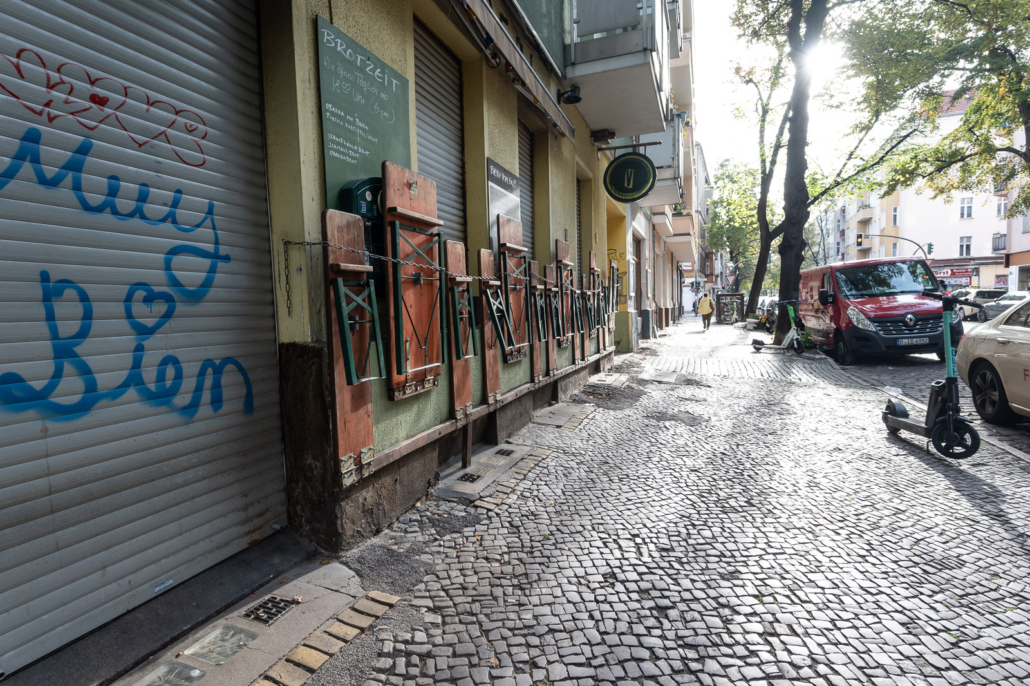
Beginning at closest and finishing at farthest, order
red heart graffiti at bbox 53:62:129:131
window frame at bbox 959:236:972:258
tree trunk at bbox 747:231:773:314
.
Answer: red heart graffiti at bbox 53:62:129:131, tree trunk at bbox 747:231:773:314, window frame at bbox 959:236:972:258

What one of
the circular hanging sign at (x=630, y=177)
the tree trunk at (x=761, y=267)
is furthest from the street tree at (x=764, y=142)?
the circular hanging sign at (x=630, y=177)

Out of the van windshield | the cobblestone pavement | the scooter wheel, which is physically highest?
the van windshield

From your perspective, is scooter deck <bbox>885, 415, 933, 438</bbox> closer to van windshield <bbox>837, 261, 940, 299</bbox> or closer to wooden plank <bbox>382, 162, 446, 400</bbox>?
wooden plank <bbox>382, 162, 446, 400</bbox>

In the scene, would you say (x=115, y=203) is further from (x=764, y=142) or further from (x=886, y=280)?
(x=764, y=142)

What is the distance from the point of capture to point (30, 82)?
2.09 metres

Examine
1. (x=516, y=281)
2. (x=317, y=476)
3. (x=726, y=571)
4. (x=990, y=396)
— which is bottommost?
(x=726, y=571)

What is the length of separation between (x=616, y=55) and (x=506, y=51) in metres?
3.08

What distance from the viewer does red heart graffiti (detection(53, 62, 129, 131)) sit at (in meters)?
2.23

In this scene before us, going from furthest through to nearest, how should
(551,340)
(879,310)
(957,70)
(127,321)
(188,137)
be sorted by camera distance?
(957,70) < (879,310) < (551,340) < (188,137) < (127,321)

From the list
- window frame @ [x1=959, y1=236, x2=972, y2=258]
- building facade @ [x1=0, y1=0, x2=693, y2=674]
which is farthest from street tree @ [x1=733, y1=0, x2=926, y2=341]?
window frame @ [x1=959, y1=236, x2=972, y2=258]

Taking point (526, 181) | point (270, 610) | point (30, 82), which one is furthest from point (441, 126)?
point (270, 610)

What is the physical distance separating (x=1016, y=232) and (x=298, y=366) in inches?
1903

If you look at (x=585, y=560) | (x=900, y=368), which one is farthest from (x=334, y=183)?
(x=900, y=368)

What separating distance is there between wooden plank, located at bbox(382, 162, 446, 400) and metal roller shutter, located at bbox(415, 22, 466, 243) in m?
0.93
